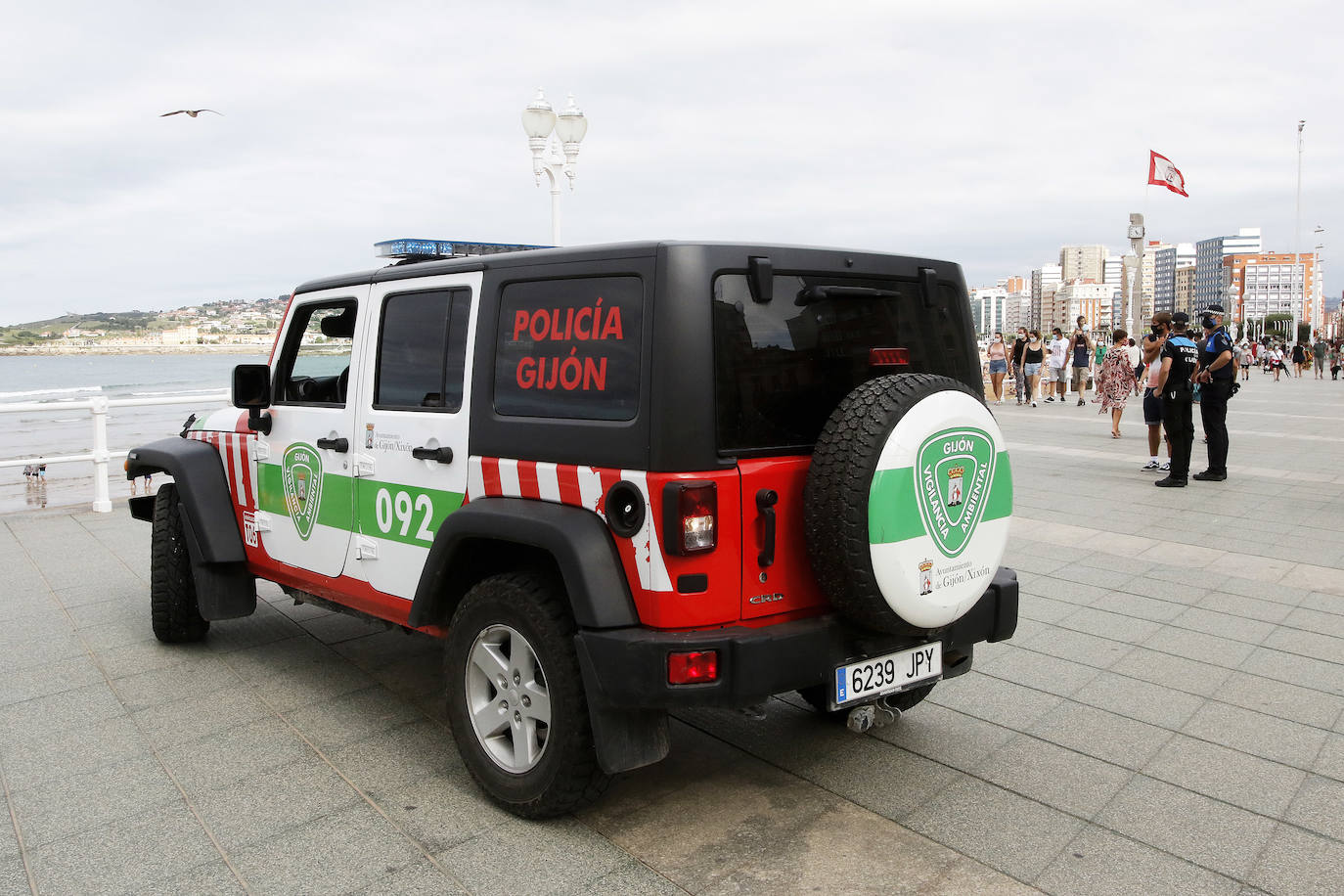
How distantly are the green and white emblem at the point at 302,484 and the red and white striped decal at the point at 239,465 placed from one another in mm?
351

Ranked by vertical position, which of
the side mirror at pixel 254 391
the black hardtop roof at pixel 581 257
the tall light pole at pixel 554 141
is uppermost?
the tall light pole at pixel 554 141

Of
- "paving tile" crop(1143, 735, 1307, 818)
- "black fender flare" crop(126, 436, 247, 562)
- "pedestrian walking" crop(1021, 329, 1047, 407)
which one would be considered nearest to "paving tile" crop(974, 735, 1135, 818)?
"paving tile" crop(1143, 735, 1307, 818)

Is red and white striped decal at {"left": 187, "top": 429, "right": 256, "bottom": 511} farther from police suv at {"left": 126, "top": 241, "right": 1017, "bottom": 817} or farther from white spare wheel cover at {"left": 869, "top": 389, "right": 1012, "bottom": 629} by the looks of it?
white spare wheel cover at {"left": 869, "top": 389, "right": 1012, "bottom": 629}

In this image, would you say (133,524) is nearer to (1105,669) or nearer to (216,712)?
(216,712)

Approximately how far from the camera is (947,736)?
12.6 ft

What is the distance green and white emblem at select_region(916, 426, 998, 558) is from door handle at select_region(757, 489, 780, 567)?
0.44 meters

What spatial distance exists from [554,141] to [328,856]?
11.6m

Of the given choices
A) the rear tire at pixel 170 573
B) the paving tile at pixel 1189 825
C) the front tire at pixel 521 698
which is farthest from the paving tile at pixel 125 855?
the paving tile at pixel 1189 825

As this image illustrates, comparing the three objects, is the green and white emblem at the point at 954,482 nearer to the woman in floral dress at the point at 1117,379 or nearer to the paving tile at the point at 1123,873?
the paving tile at the point at 1123,873

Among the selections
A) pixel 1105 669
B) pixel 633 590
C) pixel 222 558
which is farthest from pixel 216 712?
pixel 1105 669

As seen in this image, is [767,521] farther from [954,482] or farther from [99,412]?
[99,412]

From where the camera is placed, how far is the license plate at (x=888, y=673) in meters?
3.06

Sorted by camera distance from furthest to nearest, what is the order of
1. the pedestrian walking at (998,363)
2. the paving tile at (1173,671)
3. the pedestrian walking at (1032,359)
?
the pedestrian walking at (998,363) < the pedestrian walking at (1032,359) < the paving tile at (1173,671)

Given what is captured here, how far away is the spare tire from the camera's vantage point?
285cm
